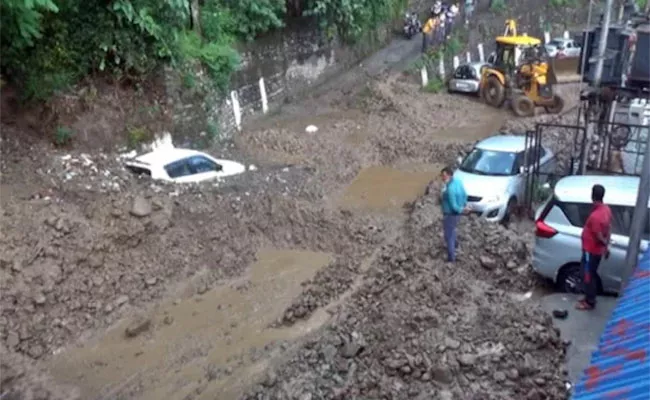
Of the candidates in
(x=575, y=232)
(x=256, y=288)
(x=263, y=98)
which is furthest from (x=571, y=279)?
(x=263, y=98)

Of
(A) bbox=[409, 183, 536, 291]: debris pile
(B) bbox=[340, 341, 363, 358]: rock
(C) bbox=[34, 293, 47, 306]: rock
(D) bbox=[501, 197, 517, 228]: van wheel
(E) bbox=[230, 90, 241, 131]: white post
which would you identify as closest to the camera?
(B) bbox=[340, 341, 363, 358]: rock

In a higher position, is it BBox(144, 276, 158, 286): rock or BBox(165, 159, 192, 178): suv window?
BBox(165, 159, 192, 178): suv window

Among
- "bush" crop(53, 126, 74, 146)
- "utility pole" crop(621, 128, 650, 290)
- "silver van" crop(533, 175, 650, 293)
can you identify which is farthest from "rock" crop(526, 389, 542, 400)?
"bush" crop(53, 126, 74, 146)

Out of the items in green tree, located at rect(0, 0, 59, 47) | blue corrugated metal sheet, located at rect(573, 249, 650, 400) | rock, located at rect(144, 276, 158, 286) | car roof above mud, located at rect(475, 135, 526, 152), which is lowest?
rock, located at rect(144, 276, 158, 286)

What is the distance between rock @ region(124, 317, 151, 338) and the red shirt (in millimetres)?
6783

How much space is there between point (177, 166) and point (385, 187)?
4.91 metres

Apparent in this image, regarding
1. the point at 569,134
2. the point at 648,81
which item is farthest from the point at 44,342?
the point at 569,134

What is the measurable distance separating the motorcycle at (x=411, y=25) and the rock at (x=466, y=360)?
81.9ft

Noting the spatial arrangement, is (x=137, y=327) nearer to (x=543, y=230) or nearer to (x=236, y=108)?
(x=543, y=230)

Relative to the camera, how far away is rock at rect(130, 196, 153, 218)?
14141mm

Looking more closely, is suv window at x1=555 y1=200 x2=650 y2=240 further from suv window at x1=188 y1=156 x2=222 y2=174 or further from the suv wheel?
suv window at x1=188 y1=156 x2=222 y2=174

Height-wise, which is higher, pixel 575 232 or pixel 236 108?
pixel 575 232

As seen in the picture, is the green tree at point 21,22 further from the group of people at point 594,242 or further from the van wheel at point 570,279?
the group of people at point 594,242

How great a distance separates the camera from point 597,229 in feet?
32.3
